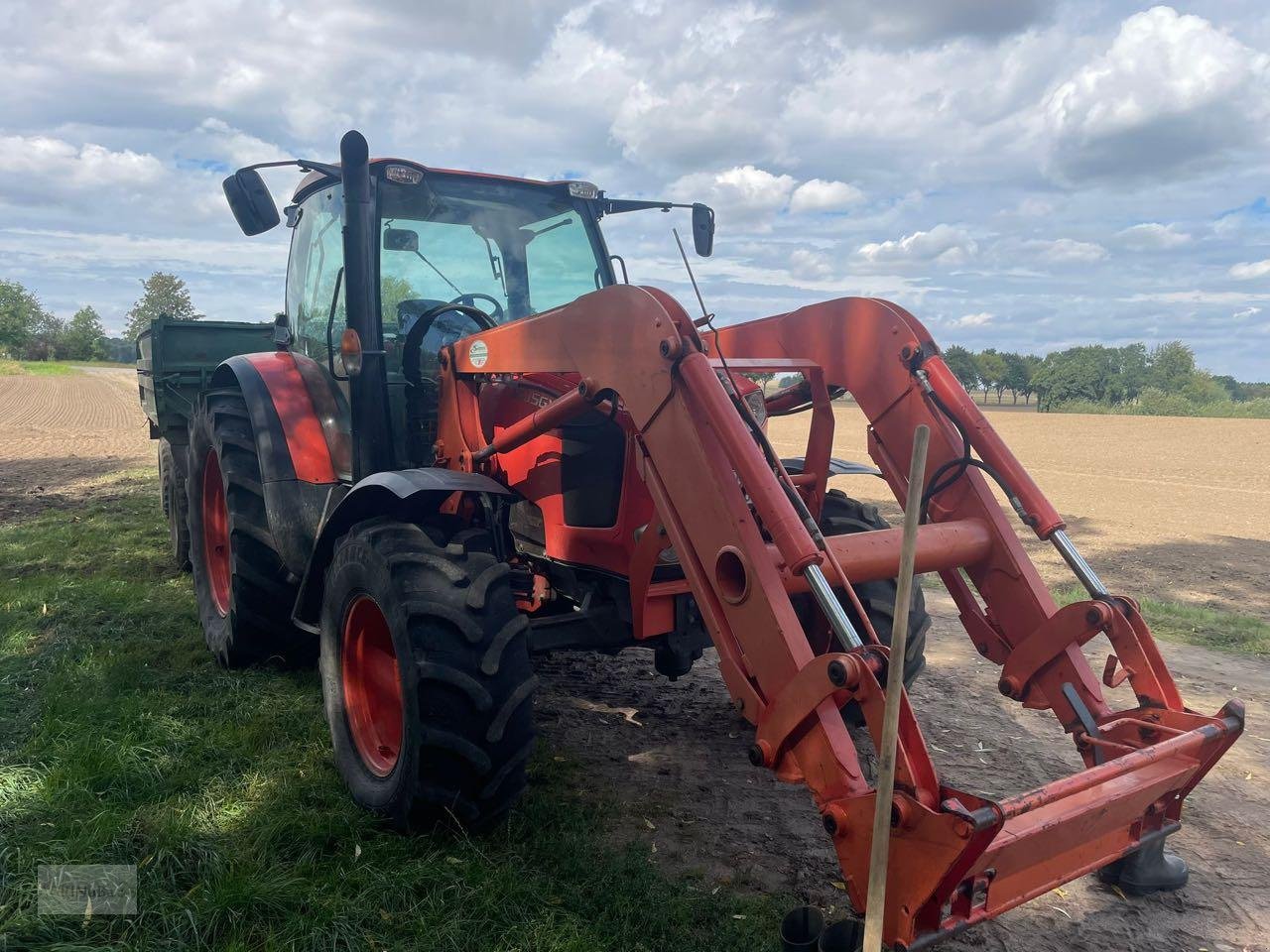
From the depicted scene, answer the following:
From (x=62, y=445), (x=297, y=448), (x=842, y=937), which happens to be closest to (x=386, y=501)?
(x=297, y=448)

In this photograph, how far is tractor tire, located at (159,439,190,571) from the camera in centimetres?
696

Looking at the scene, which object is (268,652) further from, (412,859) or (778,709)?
(778,709)

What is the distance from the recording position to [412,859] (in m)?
3.04

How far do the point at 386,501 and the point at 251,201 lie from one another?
162cm

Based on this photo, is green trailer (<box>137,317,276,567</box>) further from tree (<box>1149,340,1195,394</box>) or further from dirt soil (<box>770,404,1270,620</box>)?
tree (<box>1149,340,1195,394</box>)

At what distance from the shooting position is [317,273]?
4.89 m

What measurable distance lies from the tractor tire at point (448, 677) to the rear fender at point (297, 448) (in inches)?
42.3

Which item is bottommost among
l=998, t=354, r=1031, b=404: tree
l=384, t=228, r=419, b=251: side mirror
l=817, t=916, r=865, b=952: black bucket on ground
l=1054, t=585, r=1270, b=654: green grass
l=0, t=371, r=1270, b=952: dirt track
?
l=0, t=371, r=1270, b=952: dirt track

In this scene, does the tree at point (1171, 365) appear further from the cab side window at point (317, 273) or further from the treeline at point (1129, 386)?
the cab side window at point (317, 273)

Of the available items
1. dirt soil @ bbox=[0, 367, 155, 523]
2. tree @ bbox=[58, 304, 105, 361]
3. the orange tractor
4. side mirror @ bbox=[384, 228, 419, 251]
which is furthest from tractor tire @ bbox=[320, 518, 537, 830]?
tree @ bbox=[58, 304, 105, 361]

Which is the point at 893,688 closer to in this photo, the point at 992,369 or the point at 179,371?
the point at 179,371

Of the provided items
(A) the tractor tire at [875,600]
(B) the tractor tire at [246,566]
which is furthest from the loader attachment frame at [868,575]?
(B) the tractor tire at [246,566]

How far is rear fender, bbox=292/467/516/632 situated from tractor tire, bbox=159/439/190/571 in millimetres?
3270

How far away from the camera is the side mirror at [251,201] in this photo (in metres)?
4.12
